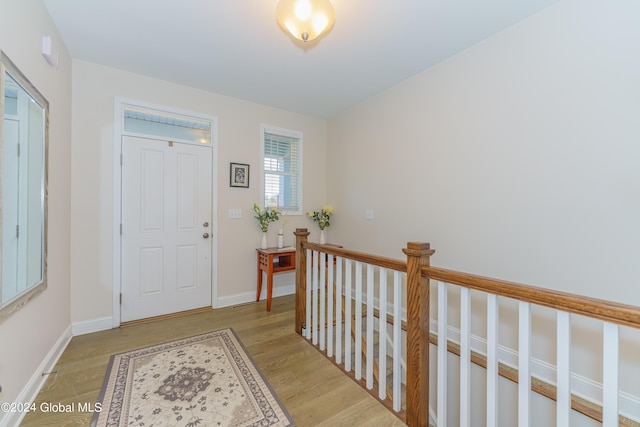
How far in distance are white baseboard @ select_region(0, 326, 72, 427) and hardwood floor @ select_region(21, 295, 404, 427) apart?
4 cm

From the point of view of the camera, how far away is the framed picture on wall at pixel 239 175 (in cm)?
328

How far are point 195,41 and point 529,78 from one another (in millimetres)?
2608

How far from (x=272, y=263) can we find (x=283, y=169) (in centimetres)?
139

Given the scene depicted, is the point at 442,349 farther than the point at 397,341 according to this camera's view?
No

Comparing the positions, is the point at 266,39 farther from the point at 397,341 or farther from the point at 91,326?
the point at 91,326

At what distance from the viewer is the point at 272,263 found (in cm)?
311

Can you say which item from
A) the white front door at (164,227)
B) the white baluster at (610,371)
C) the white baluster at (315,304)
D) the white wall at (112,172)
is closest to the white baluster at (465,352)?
the white baluster at (610,371)

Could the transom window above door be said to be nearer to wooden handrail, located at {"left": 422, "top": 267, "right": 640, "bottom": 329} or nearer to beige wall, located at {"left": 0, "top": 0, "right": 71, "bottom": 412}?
beige wall, located at {"left": 0, "top": 0, "right": 71, "bottom": 412}

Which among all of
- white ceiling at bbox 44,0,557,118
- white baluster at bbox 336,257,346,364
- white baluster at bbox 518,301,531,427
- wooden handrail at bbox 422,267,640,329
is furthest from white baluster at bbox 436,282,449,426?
white ceiling at bbox 44,0,557,118

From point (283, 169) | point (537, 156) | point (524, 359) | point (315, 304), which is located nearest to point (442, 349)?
point (524, 359)

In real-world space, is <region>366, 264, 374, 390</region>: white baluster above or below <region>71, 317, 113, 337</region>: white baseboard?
above

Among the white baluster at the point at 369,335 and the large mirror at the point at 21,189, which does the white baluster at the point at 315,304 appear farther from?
the large mirror at the point at 21,189

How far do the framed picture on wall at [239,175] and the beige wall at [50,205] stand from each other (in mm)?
1470

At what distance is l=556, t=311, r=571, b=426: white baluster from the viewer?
0.97 meters
